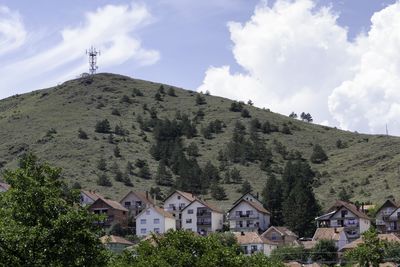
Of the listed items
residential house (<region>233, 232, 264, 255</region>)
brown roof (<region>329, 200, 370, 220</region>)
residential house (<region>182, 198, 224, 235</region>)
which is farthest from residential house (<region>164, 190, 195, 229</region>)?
brown roof (<region>329, 200, 370, 220</region>)

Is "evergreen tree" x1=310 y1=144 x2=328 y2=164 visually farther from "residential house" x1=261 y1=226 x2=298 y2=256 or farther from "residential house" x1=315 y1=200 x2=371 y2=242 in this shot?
"residential house" x1=261 y1=226 x2=298 y2=256

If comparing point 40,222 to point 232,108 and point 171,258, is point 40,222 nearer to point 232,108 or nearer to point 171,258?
point 171,258

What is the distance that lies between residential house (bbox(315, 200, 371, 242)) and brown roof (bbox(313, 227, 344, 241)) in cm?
450

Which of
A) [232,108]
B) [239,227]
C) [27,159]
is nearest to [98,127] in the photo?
[232,108]

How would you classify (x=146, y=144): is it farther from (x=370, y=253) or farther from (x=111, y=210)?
(x=370, y=253)

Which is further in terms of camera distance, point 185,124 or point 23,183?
point 185,124

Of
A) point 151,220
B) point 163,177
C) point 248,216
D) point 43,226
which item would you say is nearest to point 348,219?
point 248,216

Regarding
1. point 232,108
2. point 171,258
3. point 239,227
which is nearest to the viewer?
point 171,258

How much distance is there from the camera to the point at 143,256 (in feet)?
144

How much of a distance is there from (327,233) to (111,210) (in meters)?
31.6

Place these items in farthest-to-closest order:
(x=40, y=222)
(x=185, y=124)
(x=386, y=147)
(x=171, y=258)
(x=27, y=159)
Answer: (x=185, y=124)
(x=386, y=147)
(x=171, y=258)
(x=27, y=159)
(x=40, y=222)

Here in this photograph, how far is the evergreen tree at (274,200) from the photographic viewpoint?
125312mm

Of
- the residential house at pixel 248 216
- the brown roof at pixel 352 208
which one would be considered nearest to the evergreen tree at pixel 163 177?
the residential house at pixel 248 216

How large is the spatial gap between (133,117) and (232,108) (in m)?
24.6
